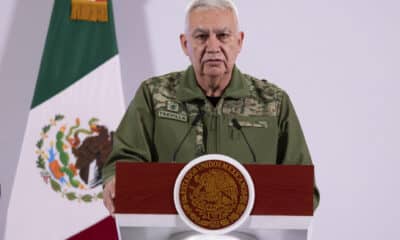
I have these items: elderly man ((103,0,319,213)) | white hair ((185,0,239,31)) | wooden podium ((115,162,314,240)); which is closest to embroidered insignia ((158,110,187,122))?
elderly man ((103,0,319,213))

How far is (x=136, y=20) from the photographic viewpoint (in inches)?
147

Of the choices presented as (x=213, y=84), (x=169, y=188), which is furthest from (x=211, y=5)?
(x=169, y=188)

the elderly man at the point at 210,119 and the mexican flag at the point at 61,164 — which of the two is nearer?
the elderly man at the point at 210,119

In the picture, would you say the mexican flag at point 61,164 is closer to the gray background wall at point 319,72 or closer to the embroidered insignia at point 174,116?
the gray background wall at point 319,72

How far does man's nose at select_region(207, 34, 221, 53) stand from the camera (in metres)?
1.97

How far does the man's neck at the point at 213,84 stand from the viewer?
206 cm

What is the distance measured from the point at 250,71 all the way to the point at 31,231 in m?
1.46

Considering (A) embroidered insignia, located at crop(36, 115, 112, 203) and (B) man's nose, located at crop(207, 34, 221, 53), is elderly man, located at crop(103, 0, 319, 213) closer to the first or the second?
(B) man's nose, located at crop(207, 34, 221, 53)

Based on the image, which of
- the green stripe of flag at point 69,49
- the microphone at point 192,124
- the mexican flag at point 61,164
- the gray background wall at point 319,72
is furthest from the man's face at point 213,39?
the gray background wall at point 319,72

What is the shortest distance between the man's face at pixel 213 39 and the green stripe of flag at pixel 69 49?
1.53m

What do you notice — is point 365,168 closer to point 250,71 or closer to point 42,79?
point 250,71

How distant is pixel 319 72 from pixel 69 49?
1.40 meters

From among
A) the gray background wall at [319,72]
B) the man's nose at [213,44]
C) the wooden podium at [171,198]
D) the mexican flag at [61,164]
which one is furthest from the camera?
the gray background wall at [319,72]

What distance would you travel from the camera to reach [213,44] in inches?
77.7
